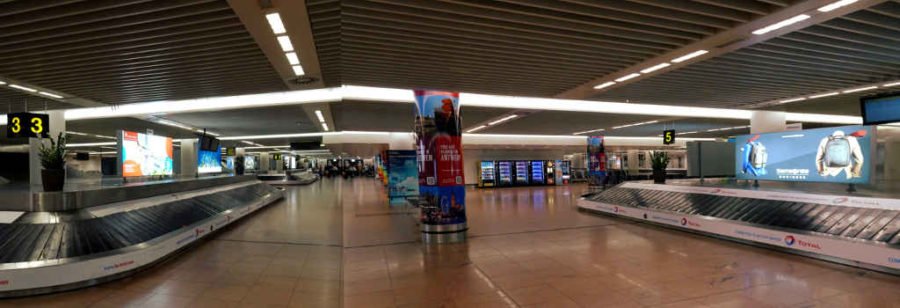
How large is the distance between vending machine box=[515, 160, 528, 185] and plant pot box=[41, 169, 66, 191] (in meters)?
20.4

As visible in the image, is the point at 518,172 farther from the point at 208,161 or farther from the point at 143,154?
the point at 143,154

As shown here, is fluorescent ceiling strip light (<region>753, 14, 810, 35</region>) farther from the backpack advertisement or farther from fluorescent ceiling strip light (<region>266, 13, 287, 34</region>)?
fluorescent ceiling strip light (<region>266, 13, 287, 34</region>)

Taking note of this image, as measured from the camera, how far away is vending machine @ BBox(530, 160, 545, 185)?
2369cm

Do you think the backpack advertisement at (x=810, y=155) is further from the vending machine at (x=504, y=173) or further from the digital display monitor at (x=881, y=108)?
the vending machine at (x=504, y=173)

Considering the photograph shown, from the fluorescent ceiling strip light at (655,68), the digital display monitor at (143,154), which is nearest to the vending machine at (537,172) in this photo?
the fluorescent ceiling strip light at (655,68)

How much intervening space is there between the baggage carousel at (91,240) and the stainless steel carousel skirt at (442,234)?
415 cm

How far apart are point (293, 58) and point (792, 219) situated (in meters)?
8.61

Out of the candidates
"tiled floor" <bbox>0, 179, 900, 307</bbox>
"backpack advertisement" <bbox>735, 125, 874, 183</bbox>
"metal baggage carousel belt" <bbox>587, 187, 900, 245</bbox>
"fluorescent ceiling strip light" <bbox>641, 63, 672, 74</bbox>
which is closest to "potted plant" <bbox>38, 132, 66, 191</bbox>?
"tiled floor" <bbox>0, 179, 900, 307</bbox>

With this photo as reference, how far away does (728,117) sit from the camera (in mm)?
14609

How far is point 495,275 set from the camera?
16.0ft

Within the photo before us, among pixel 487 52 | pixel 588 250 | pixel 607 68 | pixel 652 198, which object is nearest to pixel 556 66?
pixel 607 68

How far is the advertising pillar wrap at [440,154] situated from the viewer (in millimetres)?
7414

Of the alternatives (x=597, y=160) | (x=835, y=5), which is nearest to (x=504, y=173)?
(x=597, y=160)

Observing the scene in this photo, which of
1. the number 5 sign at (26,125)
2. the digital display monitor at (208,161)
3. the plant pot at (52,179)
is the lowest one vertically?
the plant pot at (52,179)
